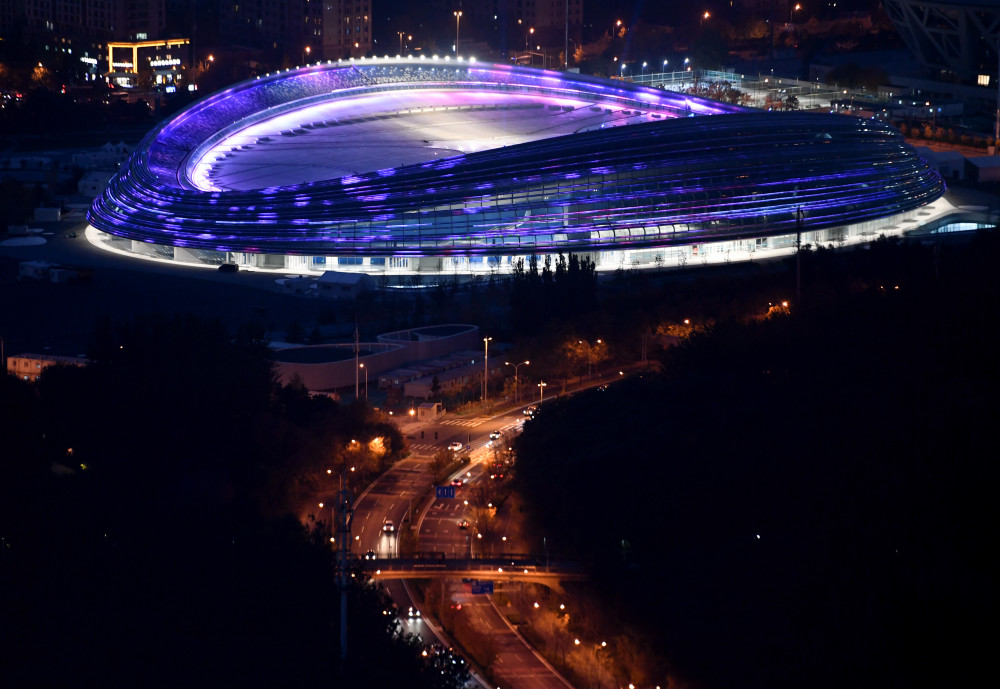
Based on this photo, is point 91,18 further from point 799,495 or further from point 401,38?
point 799,495

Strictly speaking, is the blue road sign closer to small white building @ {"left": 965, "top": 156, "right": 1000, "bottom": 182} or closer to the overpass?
the overpass

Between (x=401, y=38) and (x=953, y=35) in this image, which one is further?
(x=401, y=38)

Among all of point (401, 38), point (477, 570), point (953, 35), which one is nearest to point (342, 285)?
point (477, 570)

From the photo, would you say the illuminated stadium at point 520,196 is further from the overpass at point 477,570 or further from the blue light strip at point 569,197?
the overpass at point 477,570

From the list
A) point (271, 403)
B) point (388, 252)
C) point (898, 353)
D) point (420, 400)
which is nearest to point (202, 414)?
point (271, 403)

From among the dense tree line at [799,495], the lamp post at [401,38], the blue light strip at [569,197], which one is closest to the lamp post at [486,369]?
the dense tree line at [799,495]

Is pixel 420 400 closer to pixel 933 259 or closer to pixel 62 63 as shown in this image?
pixel 933 259
